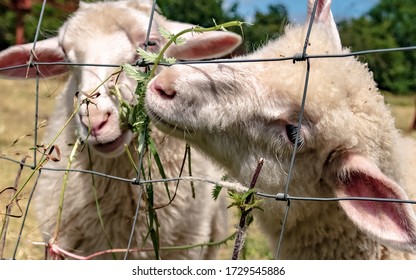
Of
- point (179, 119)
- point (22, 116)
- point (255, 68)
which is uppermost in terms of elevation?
point (255, 68)

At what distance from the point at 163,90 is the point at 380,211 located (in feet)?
2.55

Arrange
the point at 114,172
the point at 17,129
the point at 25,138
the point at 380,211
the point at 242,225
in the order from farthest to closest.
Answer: the point at 17,129
the point at 25,138
the point at 114,172
the point at 380,211
the point at 242,225

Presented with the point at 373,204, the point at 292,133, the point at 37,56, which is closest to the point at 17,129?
the point at 37,56

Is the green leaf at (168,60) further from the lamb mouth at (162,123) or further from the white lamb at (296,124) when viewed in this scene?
the lamb mouth at (162,123)

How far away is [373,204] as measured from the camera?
81.3 inches

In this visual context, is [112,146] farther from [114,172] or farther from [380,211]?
[380,211]

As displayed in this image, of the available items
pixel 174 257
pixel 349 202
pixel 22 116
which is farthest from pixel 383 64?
pixel 349 202

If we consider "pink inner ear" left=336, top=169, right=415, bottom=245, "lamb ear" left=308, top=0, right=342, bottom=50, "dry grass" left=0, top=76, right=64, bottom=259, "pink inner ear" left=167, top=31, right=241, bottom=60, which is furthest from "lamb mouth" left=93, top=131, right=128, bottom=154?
"dry grass" left=0, top=76, right=64, bottom=259

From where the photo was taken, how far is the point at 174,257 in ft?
10.9

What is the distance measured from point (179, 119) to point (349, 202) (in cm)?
60

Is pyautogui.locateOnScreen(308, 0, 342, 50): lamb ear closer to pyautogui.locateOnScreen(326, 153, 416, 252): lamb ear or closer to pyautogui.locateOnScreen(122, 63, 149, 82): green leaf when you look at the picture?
pyautogui.locateOnScreen(326, 153, 416, 252): lamb ear

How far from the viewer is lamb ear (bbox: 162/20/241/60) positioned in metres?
3.37

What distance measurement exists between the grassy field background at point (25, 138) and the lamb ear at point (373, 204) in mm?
868
